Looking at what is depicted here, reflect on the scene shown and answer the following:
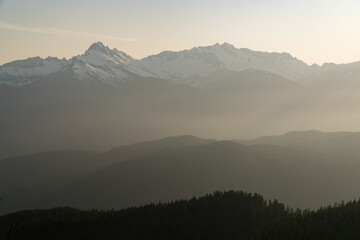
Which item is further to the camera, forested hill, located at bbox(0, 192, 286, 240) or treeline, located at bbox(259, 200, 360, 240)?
forested hill, located at bbox(0, 192, 286, 240)

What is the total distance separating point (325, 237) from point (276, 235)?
12545 millimetres

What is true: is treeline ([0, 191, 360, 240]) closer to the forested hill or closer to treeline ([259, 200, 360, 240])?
the forested hill

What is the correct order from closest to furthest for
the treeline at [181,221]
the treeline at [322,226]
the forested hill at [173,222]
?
the treeline at [322,226]
the treeline at [181,221]
the forested hill at [173,222]

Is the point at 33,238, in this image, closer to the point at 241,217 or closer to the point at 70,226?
the point at 70,226

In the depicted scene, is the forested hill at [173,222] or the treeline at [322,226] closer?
the treeline at [322,226]

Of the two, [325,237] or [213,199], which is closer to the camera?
[325,237]

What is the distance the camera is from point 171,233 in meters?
148

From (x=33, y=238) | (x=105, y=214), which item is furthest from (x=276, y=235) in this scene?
(x=33, y=238)

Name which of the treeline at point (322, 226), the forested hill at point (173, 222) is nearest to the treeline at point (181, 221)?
the forested hill at point (173, 222)

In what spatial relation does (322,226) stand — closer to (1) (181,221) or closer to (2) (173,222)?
(1) (181,221)

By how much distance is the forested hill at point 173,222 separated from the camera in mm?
151000

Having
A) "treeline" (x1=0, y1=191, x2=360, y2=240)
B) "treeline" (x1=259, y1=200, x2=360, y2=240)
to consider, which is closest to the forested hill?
"treeline" (x1=0, y1=191, x2=360, y2=240)

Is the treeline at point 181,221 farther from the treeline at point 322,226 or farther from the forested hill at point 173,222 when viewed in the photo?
the treeline at point 322,226

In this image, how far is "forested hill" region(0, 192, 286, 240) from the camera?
495 feet
